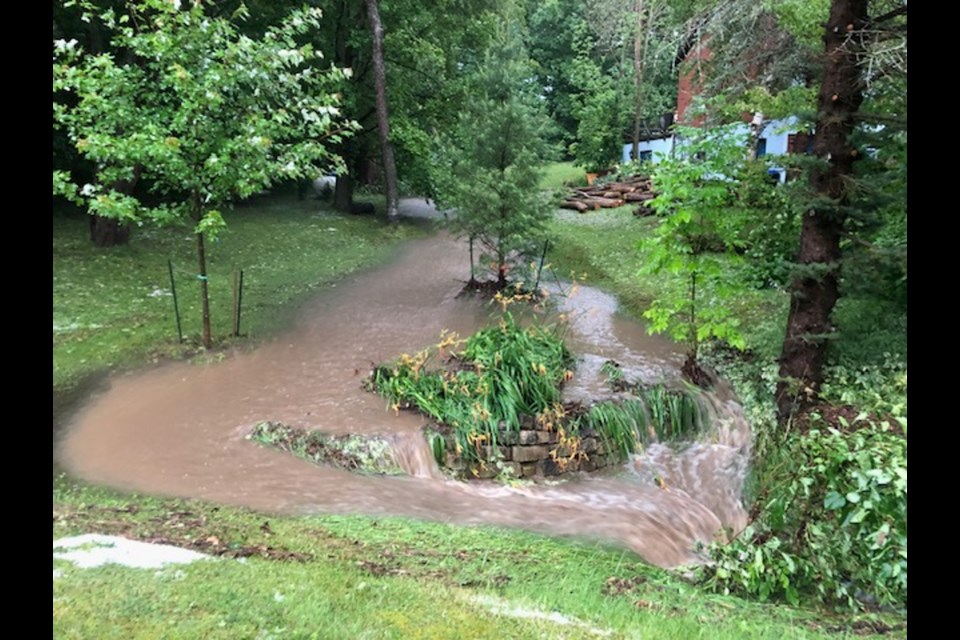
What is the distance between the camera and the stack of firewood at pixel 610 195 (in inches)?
761

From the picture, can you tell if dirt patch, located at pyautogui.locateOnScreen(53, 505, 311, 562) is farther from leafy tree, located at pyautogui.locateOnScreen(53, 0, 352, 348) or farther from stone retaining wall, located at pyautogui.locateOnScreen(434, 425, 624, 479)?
stone retaining wall, located at pyautogui.locateOnScreen(434, 425, 624, 479)

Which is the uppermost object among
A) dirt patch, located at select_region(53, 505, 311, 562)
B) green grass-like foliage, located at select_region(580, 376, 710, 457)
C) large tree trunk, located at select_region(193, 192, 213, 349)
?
large tree trunk, located at select_region(193, 192, 213, 349)

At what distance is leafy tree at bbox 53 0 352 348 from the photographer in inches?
147

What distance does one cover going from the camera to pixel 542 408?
659 cm

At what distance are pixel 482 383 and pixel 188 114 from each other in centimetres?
396

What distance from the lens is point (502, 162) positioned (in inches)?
411

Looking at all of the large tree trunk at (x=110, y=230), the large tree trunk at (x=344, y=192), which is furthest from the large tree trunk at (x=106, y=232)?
the large tree trunk at (x=344, y=192)

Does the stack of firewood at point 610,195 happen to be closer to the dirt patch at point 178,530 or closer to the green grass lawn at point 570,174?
the green grass lawn at point 570,174

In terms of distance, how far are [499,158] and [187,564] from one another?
9.07 m

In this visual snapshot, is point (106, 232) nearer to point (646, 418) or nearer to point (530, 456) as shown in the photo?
point (530, 456)

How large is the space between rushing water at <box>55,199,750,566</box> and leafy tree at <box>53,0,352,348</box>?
0.91m

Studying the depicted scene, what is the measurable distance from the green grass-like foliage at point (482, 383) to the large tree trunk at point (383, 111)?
8292 mm

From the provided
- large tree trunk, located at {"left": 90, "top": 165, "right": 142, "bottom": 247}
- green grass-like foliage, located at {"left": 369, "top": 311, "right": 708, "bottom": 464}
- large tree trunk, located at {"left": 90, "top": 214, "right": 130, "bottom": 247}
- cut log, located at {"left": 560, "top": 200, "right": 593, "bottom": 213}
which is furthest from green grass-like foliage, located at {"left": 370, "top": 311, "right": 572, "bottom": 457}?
cut log, located at {"left": 560, "top": 200, "right": 593, "bottom": 213}

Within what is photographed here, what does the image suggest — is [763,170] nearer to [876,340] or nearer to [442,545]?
[876,340]
